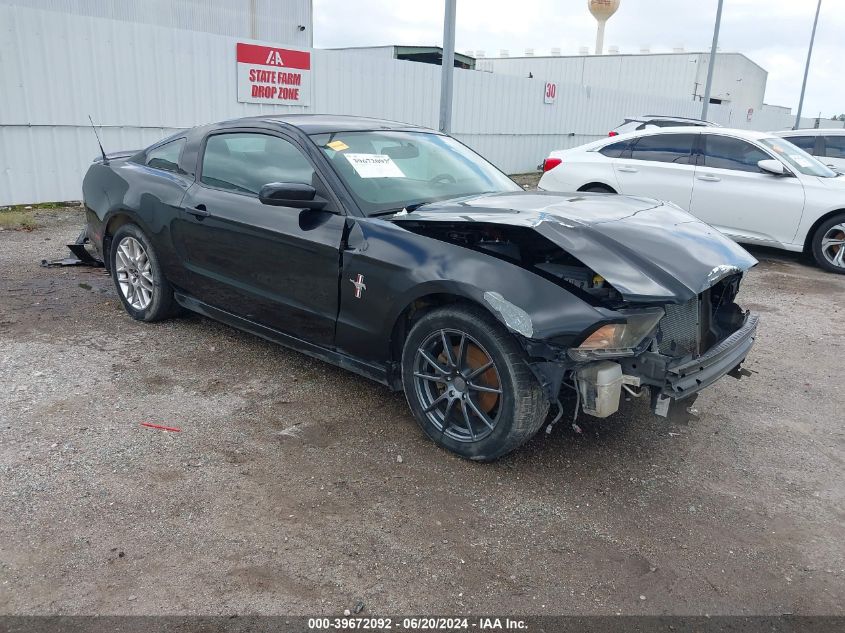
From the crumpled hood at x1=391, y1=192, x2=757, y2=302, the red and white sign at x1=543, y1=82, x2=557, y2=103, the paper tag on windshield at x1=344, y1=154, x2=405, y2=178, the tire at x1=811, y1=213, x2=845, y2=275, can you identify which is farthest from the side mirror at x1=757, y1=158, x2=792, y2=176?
the red and white sign at x1=543, y1=82, x2=557, y2=103

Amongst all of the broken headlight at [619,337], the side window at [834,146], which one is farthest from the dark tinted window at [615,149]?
the broken headlight at [619,337]

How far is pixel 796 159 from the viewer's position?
8445mm

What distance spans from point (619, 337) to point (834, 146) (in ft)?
34.7

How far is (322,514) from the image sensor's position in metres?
3.02

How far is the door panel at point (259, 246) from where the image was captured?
3.91m

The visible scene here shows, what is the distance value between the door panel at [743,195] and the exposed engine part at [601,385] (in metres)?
6.26

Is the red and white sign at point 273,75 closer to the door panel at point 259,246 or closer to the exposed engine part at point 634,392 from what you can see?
the door panel at point 259,246

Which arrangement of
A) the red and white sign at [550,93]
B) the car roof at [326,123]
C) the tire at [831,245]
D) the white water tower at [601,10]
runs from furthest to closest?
the white water tower at [601,10], the red and white sign at [550,93], the tire at [831,245], the car roof at [326,123]

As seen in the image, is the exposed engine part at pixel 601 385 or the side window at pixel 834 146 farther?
the side window at pixel 834 146

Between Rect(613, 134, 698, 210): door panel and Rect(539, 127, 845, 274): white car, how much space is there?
13 mm

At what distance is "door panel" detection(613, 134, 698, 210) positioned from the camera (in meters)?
8.80

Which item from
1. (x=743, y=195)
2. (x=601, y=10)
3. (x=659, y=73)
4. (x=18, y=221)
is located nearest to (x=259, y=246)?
(x=18, y=221)

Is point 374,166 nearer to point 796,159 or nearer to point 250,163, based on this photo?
point 250,163

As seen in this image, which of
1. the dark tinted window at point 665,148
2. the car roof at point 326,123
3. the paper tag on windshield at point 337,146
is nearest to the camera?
the paper tag on windshield at point 337,146
